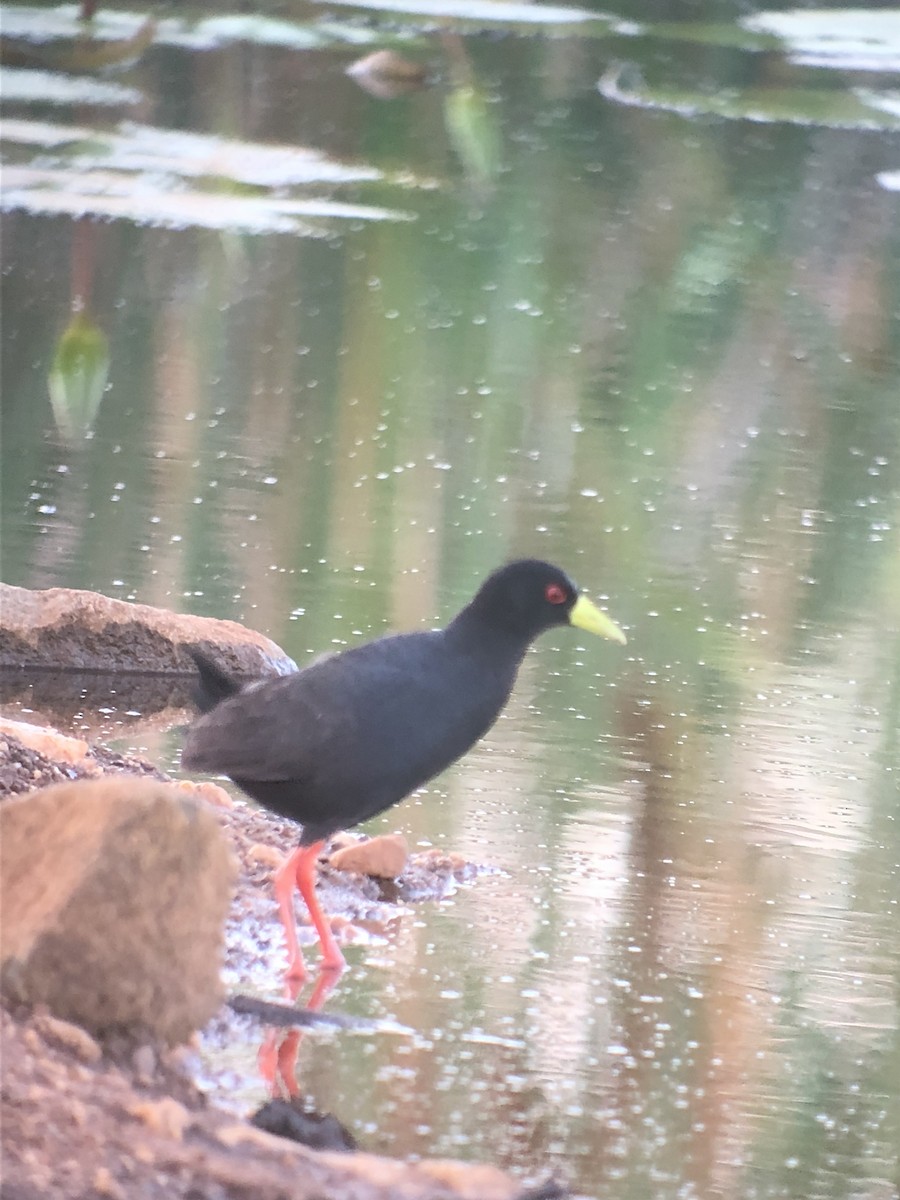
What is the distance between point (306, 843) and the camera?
343cm

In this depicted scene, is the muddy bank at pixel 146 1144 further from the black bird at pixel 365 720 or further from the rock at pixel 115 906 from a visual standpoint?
the black bird at pixel 365 720

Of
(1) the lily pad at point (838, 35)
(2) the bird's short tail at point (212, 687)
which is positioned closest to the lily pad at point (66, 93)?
(1) the lily pad at point (838, 35)

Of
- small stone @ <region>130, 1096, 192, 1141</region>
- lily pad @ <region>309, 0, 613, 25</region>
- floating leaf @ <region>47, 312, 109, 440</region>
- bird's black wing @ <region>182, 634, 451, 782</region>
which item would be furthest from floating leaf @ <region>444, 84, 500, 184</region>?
lily pad @ <region>309, 0, 613, 25</region>

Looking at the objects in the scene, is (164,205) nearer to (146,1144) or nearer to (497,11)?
(497,11)

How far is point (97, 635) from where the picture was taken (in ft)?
16.7

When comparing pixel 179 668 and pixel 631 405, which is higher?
pixel 179 668

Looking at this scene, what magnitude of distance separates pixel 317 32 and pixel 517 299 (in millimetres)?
7337

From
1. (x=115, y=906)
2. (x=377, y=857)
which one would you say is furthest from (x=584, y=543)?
(x=115, y=906)

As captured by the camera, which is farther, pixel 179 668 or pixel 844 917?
pixel 179 668

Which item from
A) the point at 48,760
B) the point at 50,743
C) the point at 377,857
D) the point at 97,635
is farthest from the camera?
the point at 97,635

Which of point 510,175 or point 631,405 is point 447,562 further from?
point 510,175

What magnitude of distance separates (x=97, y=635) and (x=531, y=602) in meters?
1.80

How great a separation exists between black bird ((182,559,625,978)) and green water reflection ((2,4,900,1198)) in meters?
0.24

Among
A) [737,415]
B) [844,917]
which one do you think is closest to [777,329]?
[737,415]
